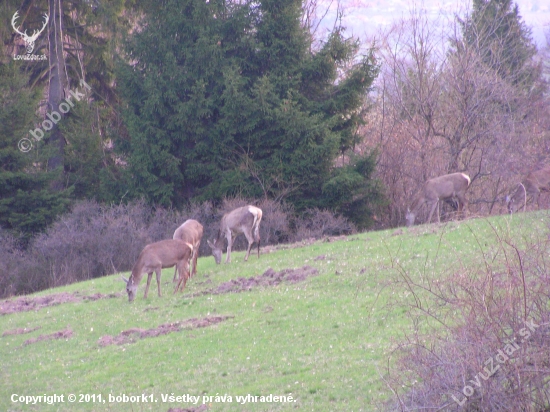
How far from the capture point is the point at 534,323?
729 cm

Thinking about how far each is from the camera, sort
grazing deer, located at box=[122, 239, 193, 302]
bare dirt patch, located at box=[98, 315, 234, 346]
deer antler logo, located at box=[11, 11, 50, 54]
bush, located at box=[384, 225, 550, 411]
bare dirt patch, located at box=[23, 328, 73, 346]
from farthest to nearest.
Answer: deer antler logo, located at box=[11, 11, 50, 54] < grazing deer, located at box=[122, 239, 193, 302] < bare dirt patch, located at box=[23, 328, 73, 346] < bare dirt patch, located at box=[98, 315, 234, 346] < bush, located at box=[384, 225, 550, 411]

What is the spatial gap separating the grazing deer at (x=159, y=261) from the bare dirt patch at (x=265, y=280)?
1.13 metres

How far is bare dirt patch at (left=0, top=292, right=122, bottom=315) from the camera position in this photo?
2002 centimetres

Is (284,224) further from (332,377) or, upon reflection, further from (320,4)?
(320,4)

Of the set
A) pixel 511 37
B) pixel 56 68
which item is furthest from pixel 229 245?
pixel 511 37

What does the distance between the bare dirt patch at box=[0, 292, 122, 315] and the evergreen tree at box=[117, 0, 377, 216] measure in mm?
13943

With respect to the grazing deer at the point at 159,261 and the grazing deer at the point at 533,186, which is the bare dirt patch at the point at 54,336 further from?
the grazing deer at the point at 533,186

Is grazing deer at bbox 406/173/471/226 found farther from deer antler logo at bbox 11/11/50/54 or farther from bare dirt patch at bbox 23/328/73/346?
deer antler logo at bbox 11/11/50/54

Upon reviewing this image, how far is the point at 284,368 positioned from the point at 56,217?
87.2ft

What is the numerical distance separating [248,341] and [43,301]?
34.4 feet

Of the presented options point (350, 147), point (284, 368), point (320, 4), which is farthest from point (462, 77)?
point (284, 368)

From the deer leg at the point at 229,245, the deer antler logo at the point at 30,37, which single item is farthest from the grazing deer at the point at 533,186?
the deer antler logo at the point at 30,37

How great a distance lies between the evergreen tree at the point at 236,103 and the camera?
34.0 metres

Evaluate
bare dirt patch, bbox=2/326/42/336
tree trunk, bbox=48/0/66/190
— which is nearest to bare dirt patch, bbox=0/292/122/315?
bare dirt patch, bbox=2/326/42/336
